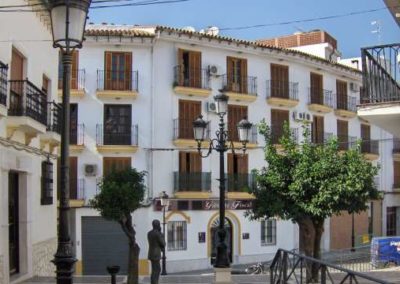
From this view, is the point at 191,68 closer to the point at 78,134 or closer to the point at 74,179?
the point at 78,134

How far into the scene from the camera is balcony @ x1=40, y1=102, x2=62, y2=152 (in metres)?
14.2

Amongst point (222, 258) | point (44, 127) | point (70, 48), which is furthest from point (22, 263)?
point (70, 48)

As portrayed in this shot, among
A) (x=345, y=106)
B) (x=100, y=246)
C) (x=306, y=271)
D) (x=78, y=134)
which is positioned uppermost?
(x=345, y=106)

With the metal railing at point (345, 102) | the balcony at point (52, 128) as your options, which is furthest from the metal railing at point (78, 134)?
the metal railing at point (345, 102)

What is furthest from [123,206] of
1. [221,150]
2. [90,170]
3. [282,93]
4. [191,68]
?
[282,93]

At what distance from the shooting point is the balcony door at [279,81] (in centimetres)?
3338

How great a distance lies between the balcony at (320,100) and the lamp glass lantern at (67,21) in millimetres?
29015

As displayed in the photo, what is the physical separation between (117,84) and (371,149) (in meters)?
17.9

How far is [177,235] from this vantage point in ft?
98.6

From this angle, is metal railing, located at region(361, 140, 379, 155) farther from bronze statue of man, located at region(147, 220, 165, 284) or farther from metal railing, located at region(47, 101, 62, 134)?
bronze statue of man, located at region(147, 220, 165, 284)

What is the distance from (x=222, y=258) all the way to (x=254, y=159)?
18537 mm

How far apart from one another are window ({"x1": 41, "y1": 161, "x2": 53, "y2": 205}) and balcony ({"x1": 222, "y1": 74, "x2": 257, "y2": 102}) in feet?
54.8

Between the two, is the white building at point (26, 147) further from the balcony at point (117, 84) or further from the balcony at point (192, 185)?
the balcony at point (192, 185)

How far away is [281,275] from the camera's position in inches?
394
